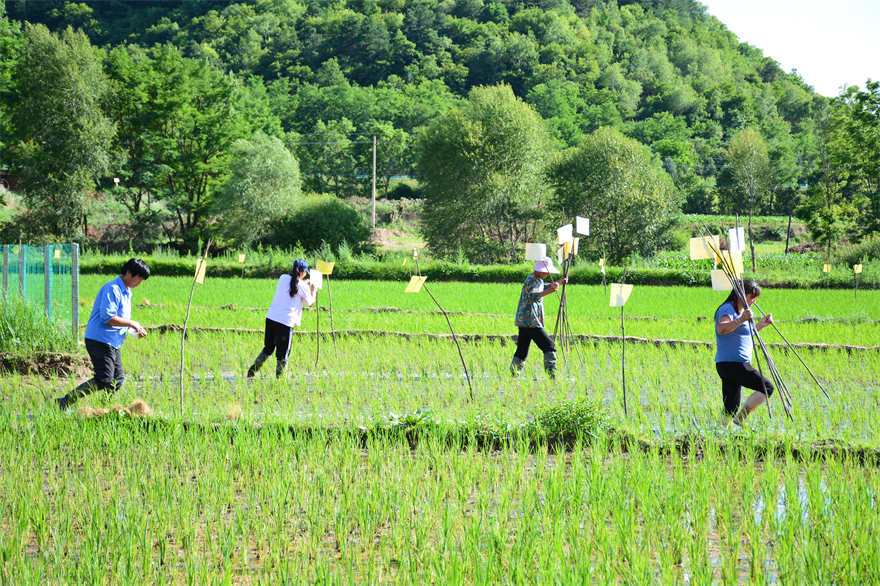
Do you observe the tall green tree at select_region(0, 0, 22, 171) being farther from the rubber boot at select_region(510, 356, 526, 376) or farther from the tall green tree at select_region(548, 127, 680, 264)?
the rubber boot at select_region(510, 356, 526, 376)

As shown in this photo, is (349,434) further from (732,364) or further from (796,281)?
(796,281)

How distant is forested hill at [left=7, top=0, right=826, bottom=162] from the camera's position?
82.7 metres

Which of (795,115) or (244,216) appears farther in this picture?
(795,115)

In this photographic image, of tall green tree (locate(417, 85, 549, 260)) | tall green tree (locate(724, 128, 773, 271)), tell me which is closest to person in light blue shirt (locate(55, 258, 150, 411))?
tall green tree (locate(417, 85, 549, 260))

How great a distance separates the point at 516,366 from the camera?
8055mm

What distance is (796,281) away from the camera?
24375 millimetres

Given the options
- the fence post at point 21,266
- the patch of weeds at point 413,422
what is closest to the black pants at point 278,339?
the patch of weeds at point 413,422

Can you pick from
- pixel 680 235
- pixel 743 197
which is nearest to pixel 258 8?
pixel 743 197

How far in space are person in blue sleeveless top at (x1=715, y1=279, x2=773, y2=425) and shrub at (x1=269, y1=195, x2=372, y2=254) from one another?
29315mm

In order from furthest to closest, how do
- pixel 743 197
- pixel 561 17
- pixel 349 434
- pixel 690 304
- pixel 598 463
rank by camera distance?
1. pixel 561 17
2. pixel 743 197
3. pixel 690 304
4. pixel 349 434
5. pixel 598 463

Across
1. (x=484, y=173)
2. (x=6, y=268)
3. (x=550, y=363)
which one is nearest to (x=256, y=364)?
(x=550, y=363)

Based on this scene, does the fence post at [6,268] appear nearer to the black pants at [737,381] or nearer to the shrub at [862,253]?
the black pants at [737,381]

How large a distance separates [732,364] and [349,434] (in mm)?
3189

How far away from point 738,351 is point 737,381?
0.27 metres
